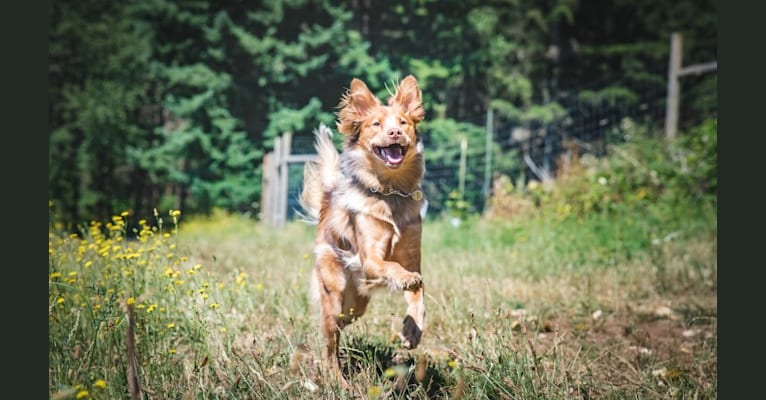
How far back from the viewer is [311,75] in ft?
17.6

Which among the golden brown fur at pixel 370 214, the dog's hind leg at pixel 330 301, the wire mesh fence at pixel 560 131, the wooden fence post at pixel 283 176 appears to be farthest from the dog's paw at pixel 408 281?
the wire mesh fence at pixel 560 131

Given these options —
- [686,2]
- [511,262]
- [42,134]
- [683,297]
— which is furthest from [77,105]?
[686,2]

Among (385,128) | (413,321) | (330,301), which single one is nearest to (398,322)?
(330,301)

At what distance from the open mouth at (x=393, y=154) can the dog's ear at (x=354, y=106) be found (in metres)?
0.20

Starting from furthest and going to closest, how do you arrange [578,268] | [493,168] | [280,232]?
[493,168], [280,232], [578,268]

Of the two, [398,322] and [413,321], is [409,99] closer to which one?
[413,321]

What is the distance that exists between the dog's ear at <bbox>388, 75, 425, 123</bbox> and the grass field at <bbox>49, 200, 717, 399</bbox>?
2.56 ft

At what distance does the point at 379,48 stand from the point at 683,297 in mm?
3095

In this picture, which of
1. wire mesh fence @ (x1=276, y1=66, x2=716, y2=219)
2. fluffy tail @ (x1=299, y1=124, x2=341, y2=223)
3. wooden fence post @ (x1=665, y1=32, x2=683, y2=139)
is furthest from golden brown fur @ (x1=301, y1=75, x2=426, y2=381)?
wooden fence post @ (x1=665, y1=32, x2=683, y2=139)

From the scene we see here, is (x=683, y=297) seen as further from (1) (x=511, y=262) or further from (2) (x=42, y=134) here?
(2) (x=42, y=134)

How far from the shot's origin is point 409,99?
7.98 ft

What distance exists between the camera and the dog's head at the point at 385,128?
2.33 meters

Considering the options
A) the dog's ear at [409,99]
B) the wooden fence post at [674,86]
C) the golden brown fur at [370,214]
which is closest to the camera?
the golden brown fur at [370,214]

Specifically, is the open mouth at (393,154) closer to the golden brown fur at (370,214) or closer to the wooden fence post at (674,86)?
the golden brown fur at (370,214)
